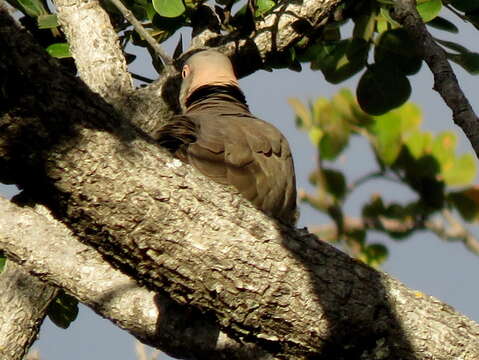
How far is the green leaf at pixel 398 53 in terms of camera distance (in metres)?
3.55

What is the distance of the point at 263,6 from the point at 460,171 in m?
2.34

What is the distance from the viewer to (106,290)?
2.89 metres

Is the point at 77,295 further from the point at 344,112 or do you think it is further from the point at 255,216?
the point at 344,112

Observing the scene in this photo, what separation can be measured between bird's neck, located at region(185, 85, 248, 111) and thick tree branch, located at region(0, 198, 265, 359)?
1473 millimetres

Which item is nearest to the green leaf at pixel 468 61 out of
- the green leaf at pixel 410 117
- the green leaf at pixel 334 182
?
the green leaf at pixel 410 117

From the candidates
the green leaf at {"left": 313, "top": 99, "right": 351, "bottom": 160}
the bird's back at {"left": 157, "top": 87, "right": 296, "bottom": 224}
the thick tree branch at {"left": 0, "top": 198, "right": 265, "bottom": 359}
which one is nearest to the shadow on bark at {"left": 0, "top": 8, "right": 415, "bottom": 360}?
the thick tree branch at {"left": 0, "top": 198, "right": 265, "bottom": 359}

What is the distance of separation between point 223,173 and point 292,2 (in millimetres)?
868

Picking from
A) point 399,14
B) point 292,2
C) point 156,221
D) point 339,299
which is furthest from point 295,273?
point 292,2

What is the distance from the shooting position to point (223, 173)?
11.4 ft

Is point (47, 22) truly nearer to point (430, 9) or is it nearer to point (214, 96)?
point (214, 96)

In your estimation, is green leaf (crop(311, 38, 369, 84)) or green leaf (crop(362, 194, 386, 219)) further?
green leaf (crop(311, 38, 369, 84))

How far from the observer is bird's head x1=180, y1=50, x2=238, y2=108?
396cm

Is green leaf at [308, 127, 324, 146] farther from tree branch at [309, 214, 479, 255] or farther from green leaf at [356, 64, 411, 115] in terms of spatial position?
green leaf at [356, 64, 411, 115]

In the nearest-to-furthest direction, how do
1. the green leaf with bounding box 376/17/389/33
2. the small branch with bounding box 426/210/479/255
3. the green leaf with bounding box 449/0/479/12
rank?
the small branch with bounding box 426/210/479/255 → the green leaf with bounding box 449/0/479/12 → the green leaf with bounding box 376/17/389/33
